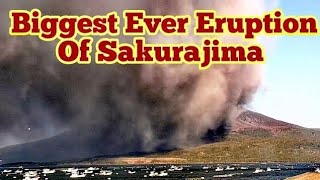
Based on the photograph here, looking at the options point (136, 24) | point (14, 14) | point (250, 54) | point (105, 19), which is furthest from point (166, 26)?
point (14, 14)

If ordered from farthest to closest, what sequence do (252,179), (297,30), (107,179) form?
(107,179) → (252,179) → (297,30)

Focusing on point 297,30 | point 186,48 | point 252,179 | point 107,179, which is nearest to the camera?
point 297,30

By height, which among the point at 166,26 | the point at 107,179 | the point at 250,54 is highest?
the point at 166,26

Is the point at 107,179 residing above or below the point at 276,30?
below

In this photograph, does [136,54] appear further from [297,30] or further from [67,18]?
[297,30]

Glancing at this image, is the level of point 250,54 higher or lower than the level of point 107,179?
higher

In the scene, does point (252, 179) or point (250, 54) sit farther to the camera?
point (252, 179)

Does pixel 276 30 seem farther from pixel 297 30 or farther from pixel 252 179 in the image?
pixel 252 179

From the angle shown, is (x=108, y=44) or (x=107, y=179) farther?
(x=107, y=179)

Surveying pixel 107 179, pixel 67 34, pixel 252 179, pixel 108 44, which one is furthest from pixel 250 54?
pixel 107 179
